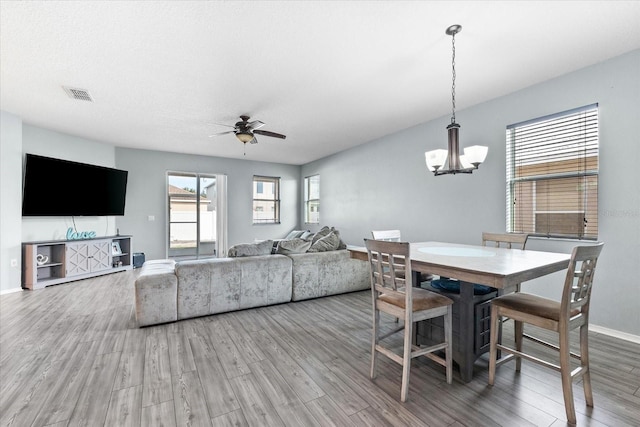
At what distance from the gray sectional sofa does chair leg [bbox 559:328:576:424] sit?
9.04 ft

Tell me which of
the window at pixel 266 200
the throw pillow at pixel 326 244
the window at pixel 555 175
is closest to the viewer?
the window at pixel 555 175

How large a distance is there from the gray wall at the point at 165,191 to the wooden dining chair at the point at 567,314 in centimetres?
686

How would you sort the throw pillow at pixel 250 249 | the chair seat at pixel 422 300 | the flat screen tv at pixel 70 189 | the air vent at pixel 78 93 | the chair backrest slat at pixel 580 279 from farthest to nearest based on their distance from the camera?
the flat screen tv at pixel 70 189 < the throw pillow at pixel 250 249 < the air vent at pixel 78 93 < the chair seat at pixel 422 300 < the chair backrest slat at pixel 580 279

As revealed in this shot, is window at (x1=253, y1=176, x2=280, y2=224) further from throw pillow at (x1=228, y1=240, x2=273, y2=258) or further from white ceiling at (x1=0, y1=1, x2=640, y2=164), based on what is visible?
throw pillow at (x1=228, y1=240, x2=273, y2=258)

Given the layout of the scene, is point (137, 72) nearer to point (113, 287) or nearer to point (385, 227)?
point (113, 287)

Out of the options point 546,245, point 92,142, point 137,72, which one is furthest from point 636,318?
point 92,142

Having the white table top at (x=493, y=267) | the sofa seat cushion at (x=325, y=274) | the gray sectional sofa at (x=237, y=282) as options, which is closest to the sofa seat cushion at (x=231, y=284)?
the gray sectional sofa at (x=237, y=282)

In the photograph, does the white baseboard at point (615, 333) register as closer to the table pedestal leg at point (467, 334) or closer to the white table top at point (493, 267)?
the white table top at point (493, 267)

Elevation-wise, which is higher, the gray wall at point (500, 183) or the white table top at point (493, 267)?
the gray wall at point (500, 183)

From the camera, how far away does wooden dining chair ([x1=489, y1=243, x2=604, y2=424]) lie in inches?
64.0

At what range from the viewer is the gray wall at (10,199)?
4309 millimetres

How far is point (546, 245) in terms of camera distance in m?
3.31

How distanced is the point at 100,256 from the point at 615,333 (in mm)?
7662

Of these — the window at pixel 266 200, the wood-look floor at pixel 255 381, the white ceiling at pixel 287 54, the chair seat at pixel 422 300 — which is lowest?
the wood-look floor at pixel 255 381
